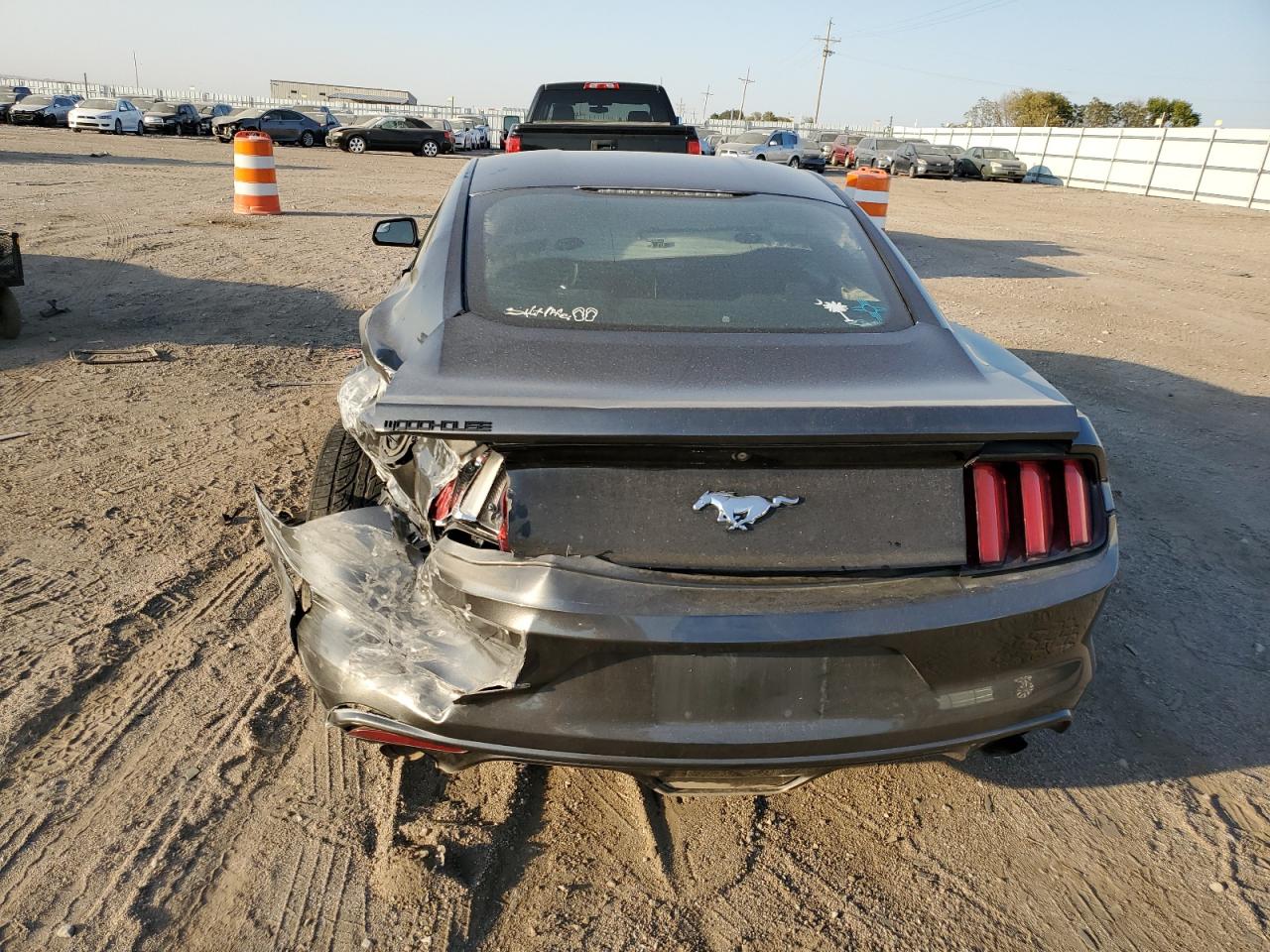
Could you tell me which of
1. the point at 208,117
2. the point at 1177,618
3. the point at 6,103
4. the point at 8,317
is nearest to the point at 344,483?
the point at 1177,618

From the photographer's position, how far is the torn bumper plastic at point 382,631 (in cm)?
198

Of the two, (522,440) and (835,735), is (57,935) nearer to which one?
(522,440)

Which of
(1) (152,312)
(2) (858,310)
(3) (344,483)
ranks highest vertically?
(2) (858,310)

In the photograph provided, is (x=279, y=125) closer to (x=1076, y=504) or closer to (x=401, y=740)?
(x=401, y=740)

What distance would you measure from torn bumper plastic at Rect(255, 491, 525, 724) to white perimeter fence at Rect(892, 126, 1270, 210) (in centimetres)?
3243

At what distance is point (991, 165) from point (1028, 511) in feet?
128

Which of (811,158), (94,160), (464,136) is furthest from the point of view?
(464,136)

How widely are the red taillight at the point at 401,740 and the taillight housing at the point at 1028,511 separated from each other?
1252 millimetres

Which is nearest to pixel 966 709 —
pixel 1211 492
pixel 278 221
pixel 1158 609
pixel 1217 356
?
pixel 1158 609

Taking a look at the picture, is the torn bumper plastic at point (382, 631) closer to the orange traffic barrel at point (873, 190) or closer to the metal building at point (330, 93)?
the orange traffic barrel at point (873, 190)

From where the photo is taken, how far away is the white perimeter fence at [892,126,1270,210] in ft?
91.7

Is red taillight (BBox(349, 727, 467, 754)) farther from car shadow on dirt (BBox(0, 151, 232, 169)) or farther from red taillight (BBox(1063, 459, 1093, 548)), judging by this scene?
car shadow on dirt (BBox(0, 151, 232, 169))

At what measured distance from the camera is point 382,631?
6.91 feet

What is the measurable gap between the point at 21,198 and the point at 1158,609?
1515 cm
